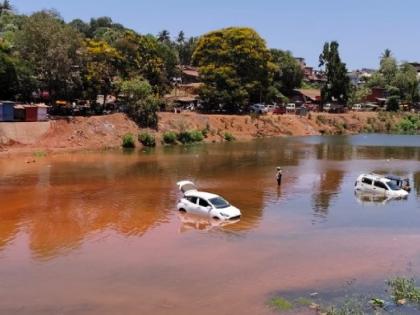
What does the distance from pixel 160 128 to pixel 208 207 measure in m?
49.9

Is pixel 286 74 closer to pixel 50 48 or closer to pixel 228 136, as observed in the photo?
pixel 228 136

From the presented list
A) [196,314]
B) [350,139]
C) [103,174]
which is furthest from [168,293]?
[350,139]

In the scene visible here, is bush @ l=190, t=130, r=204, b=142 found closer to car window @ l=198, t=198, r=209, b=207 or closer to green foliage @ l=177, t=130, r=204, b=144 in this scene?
green foliage @ l=177, t=130, r=204, b=144

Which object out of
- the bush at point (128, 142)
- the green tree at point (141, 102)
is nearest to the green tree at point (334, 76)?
the green tree at point (141, 102)

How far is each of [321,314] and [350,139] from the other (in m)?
78.5

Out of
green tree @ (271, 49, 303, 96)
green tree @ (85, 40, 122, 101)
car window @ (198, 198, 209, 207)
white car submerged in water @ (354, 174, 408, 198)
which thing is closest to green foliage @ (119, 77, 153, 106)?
green tree @ (85, 40, 122, 101)

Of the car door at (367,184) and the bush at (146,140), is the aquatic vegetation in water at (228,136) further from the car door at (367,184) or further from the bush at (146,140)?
the car door at (367,184)

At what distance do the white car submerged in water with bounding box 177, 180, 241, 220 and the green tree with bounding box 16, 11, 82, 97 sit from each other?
43.4 meters

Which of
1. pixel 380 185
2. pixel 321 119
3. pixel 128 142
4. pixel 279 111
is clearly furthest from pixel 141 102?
pixel 380 185

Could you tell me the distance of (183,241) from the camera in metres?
28.1

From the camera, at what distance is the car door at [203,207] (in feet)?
108

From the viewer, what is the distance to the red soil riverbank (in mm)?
67312

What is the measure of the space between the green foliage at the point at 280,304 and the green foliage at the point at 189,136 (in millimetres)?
60980

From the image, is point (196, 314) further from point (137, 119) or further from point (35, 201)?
point (137, 119)
